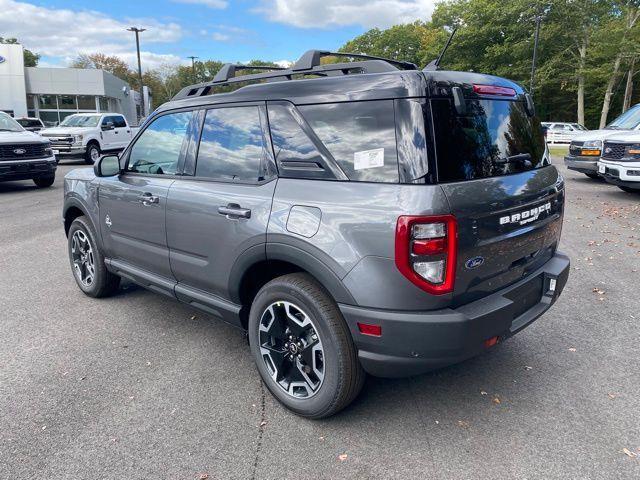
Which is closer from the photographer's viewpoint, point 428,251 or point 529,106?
point 428,251

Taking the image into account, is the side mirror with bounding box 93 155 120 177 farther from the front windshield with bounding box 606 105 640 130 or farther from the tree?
the tree

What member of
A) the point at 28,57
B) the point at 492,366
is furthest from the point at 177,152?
the point at 28,57

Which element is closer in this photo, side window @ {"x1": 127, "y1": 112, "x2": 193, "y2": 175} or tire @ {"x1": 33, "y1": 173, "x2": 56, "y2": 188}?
side window @ {"x1": 127, "y1": 112, "x2": 193, "y2": 175}

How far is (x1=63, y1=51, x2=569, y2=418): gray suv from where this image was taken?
2348mm

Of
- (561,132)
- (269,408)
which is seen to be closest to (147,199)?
(269,408)

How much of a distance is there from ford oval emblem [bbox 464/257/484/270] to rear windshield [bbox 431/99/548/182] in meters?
0.41

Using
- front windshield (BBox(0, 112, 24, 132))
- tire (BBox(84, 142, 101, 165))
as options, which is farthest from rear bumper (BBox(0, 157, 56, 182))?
tire (BBox(84, 142, 101, 165))

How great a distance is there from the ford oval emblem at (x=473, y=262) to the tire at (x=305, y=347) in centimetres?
70

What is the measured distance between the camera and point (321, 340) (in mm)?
2643

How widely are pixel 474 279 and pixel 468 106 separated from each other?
92cm

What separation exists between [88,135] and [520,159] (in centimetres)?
1875

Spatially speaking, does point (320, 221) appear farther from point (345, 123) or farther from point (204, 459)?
point (204, 459)

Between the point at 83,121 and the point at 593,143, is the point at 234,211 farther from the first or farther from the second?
the point at 83,121

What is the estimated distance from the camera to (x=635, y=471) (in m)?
2.38
